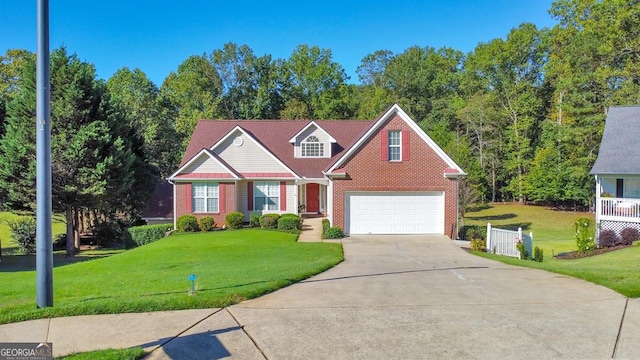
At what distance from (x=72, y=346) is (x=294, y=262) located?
8.54 meters

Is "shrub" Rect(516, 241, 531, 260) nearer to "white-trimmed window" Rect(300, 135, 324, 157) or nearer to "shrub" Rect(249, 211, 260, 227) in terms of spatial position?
"shrub" Rect(249, 211, 260, 227)

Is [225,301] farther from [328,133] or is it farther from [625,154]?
[625,154]

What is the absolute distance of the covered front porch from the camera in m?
30.1

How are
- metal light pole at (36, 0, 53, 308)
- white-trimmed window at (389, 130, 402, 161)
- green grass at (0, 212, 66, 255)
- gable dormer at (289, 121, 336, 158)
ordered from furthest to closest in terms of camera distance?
gable dormer at (289, 121, 336, 158) < green grass at (0, 212, 66, 255) < white-trimmed window at (389, 130, 402, 161) < metal light pole at (36, 0, 53, 308)

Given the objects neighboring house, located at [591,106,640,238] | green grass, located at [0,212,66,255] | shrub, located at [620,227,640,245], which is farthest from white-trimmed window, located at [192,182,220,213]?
shrub, located at [620,227,640,245]

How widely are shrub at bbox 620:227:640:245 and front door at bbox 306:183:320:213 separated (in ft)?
55.8

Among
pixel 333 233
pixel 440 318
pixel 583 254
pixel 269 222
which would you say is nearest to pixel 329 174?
pixel 333 233

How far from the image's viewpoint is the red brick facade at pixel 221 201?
26.1 m

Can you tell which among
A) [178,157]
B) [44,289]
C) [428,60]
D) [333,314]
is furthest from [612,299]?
[428,60]

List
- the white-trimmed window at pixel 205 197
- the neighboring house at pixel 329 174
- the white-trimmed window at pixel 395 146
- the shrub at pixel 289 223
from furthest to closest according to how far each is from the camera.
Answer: the white-trimmed window at pixel 205 197
the shrub at pixel 289 223
the white-trimmed window at pixel 395 146
the neighboring house at pixel 329 174

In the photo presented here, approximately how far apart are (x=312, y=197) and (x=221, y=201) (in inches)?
266

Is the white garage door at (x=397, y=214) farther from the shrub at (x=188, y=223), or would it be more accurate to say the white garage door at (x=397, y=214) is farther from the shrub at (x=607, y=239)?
the shrub at (x=607, y=239)

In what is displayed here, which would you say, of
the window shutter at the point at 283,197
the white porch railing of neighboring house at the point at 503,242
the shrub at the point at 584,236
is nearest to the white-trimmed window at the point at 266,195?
the window shutter at the point at 283,197

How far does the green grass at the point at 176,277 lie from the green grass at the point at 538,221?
14553mm
